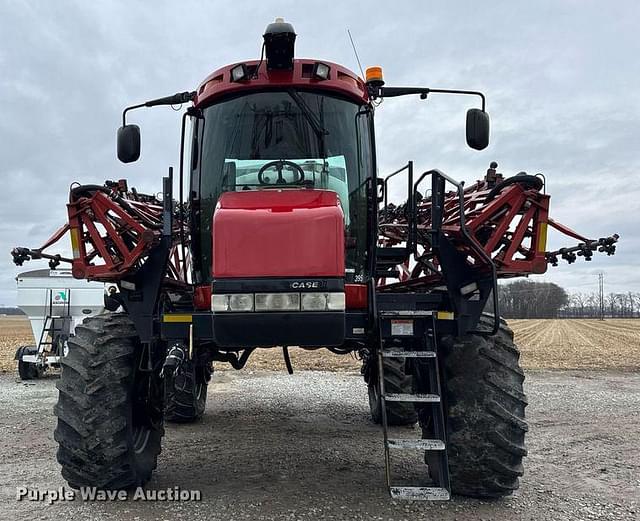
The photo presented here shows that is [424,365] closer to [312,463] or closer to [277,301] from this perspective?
[277,301]

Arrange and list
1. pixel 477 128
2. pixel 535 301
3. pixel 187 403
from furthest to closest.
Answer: pixel 535 301
pixel 187 403
pixel 477 128

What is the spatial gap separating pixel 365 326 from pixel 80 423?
219 centimetres

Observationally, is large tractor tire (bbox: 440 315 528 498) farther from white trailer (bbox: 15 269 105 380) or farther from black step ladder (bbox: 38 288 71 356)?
black step ladder (bbox: 38 288 71 356)

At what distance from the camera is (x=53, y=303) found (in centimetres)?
1374

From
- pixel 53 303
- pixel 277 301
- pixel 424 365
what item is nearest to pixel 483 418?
pixel 424 365

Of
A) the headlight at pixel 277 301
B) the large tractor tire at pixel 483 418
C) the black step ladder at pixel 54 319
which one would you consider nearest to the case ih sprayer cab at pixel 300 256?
the large tractor tire at pixel 483 418

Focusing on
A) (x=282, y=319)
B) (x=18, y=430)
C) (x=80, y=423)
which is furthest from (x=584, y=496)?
(x=18, y=430)

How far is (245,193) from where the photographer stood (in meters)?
4.54

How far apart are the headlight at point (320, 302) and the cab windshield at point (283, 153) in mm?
721

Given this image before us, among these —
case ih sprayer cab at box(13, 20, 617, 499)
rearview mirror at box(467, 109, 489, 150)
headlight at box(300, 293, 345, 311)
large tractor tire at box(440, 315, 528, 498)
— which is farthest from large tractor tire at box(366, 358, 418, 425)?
headlight at box(300, 293, 345, 311)

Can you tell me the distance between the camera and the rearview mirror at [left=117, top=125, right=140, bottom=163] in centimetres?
506

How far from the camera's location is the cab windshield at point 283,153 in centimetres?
473

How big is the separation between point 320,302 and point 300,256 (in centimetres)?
32

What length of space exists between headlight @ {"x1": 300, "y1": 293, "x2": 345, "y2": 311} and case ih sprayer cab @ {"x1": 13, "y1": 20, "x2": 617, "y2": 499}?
36 millimetres
